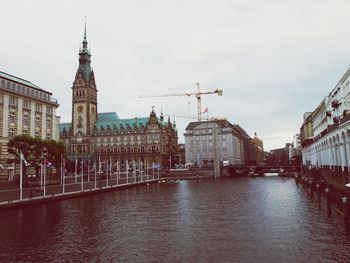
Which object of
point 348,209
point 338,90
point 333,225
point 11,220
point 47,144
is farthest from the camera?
point 47,144

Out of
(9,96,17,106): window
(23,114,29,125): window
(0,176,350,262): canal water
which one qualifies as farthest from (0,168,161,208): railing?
(9,96,17,106): window

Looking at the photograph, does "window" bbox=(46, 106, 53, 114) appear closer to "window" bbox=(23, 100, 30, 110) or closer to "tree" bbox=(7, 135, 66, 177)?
"window" bbox=(23, 100, 30, 110)

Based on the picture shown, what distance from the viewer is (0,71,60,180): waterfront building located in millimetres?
98562

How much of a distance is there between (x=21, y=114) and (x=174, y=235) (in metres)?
87.9

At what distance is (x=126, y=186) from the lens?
350 feet

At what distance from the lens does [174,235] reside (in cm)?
3531

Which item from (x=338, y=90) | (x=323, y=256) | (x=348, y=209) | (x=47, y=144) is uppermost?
(x=338, y=90)

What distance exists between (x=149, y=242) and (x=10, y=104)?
286 ft

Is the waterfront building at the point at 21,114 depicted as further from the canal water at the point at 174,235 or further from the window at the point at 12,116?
the canal water at the point at 174,235

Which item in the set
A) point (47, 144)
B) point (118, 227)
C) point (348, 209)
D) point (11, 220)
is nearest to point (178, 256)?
point (118, 227)

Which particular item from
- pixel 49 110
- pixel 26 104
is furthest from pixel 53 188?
pixel 49 110

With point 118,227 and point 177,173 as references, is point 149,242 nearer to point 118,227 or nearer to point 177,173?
point 118,227

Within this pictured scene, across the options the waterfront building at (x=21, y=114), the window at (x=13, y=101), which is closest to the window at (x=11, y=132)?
the waterfront building at (x=21, y=114)

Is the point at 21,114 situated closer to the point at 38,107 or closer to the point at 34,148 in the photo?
the point at 38,107
